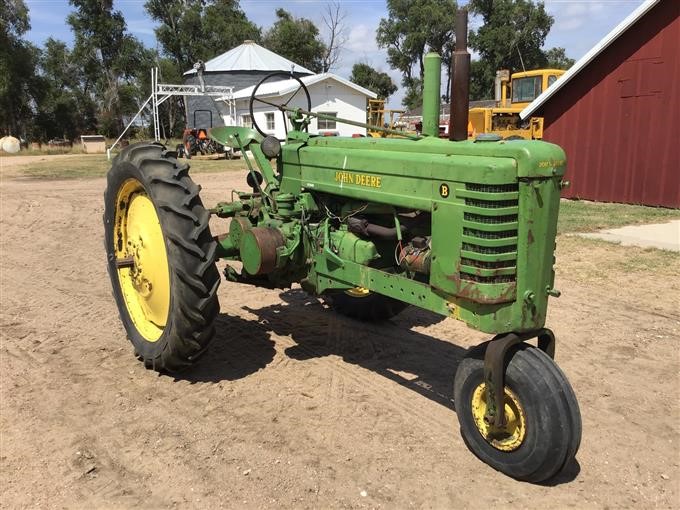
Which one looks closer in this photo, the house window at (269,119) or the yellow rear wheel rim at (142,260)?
the yellow rear wheel rim at (142,260)

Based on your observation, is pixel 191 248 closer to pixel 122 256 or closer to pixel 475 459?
pixel 122 256

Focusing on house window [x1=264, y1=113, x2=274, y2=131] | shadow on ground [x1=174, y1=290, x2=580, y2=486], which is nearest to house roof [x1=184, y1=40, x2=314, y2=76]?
house window [x1=264, y1=113, x2=274, y2=131]

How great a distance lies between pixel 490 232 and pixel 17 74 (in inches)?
1635

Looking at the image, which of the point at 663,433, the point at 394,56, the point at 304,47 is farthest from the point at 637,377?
the point at 394,56

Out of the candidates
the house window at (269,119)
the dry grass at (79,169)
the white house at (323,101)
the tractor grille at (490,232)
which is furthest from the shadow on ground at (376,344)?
the house window at (269,119)

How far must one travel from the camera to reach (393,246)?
143 inches

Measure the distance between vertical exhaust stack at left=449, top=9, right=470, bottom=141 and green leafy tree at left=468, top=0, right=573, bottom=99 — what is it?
163ft

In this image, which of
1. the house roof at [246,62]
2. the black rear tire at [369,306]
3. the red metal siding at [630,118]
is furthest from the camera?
the house roof at [246,62]

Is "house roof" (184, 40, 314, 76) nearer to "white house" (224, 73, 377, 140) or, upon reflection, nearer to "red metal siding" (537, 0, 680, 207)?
"white house" (224, 73, 377, 140)

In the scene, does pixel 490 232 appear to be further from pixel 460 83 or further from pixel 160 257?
pixel 160 257

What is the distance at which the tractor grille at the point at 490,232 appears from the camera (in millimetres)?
2648

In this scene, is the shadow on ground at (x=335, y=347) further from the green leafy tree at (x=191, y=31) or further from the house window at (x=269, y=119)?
the green leafy tree at (x=191, y=31)

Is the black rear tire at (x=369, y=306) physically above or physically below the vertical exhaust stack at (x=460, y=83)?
below

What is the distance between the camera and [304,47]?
A: 49469 mm
